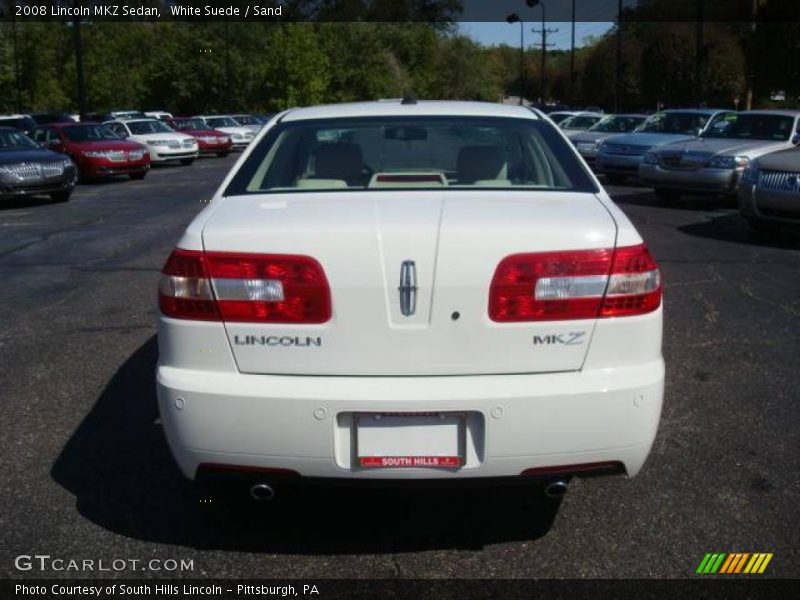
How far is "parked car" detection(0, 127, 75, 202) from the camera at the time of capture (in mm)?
15578

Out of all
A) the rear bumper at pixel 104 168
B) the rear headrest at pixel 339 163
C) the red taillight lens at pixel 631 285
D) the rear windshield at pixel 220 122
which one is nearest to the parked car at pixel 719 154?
the rear headrest at pixel 339 163

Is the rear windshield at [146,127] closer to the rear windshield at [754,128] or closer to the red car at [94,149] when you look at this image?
the red car at [94,149]

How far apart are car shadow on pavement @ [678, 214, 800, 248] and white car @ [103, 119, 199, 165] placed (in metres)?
18.9

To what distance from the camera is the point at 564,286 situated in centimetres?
289

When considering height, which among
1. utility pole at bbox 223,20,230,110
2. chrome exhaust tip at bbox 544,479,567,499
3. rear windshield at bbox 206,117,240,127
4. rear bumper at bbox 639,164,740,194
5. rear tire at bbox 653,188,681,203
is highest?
utility pole at bbox 223,20,230,110

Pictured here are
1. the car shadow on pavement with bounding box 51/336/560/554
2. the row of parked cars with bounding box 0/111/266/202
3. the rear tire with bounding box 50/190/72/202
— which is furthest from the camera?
the rear tire with bounding box 50/190/72/202

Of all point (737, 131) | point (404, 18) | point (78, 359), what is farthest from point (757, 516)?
point (404, 18)

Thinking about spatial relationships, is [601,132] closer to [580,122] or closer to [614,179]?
[580,122]

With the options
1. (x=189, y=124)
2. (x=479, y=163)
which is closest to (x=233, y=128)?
(x=189, y=124)

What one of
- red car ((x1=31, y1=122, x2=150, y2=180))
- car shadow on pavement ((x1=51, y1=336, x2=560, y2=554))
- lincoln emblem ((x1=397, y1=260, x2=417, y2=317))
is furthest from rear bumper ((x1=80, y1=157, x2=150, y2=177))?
lincoln emblem ((x1=397, y1=260, x2=417, y2=317))

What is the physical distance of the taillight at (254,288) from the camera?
2.87 metres

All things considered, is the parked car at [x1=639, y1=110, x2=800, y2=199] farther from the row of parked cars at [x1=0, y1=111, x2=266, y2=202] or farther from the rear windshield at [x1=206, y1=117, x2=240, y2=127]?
the rear windshield at [x1=206, y1=117, x2=240, y2=127]

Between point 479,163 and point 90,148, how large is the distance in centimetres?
1913

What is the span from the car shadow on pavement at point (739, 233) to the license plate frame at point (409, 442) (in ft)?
27.6
